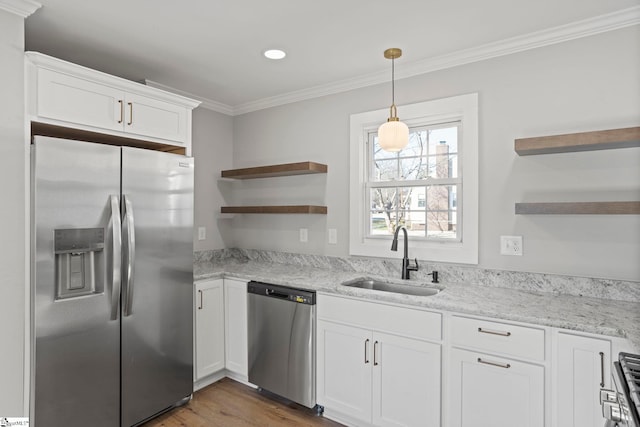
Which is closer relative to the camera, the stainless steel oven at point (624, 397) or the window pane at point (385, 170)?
the stainless steel oven at point (624, 397)

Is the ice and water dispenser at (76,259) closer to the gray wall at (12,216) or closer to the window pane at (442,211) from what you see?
the gray wall at (12,216)

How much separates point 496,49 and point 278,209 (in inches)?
78.7

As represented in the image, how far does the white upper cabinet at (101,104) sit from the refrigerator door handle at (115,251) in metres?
0.49

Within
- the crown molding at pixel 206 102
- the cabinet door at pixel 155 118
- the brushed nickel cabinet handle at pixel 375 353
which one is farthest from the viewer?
the crown molding at pixel 206 102

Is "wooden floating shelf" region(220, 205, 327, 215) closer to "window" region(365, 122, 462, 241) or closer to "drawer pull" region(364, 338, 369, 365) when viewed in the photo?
"window" region(365, 122, 462, 241)

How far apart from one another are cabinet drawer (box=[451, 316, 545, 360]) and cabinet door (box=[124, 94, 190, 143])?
86.1 inches

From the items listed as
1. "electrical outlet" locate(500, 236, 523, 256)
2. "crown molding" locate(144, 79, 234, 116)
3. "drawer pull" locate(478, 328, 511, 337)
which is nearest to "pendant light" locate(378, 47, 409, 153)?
"electrical outlet" locate(500, 236, 523, 256)

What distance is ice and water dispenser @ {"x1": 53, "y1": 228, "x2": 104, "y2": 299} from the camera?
197 centimetres

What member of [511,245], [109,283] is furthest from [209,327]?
[511,245]

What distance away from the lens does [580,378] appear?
167 cm

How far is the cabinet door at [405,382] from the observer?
Result: 2051mm

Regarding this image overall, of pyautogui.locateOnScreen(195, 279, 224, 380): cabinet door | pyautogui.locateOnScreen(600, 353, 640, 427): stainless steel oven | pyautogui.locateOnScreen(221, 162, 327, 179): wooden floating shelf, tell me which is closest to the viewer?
pyautogui.locateOnScreen(600, 353, 640, 427): stainless steel oven

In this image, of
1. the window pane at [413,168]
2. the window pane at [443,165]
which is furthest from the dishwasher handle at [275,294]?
the window pane at [443,165]

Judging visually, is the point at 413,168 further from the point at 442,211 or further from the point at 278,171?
the point at 278,171
